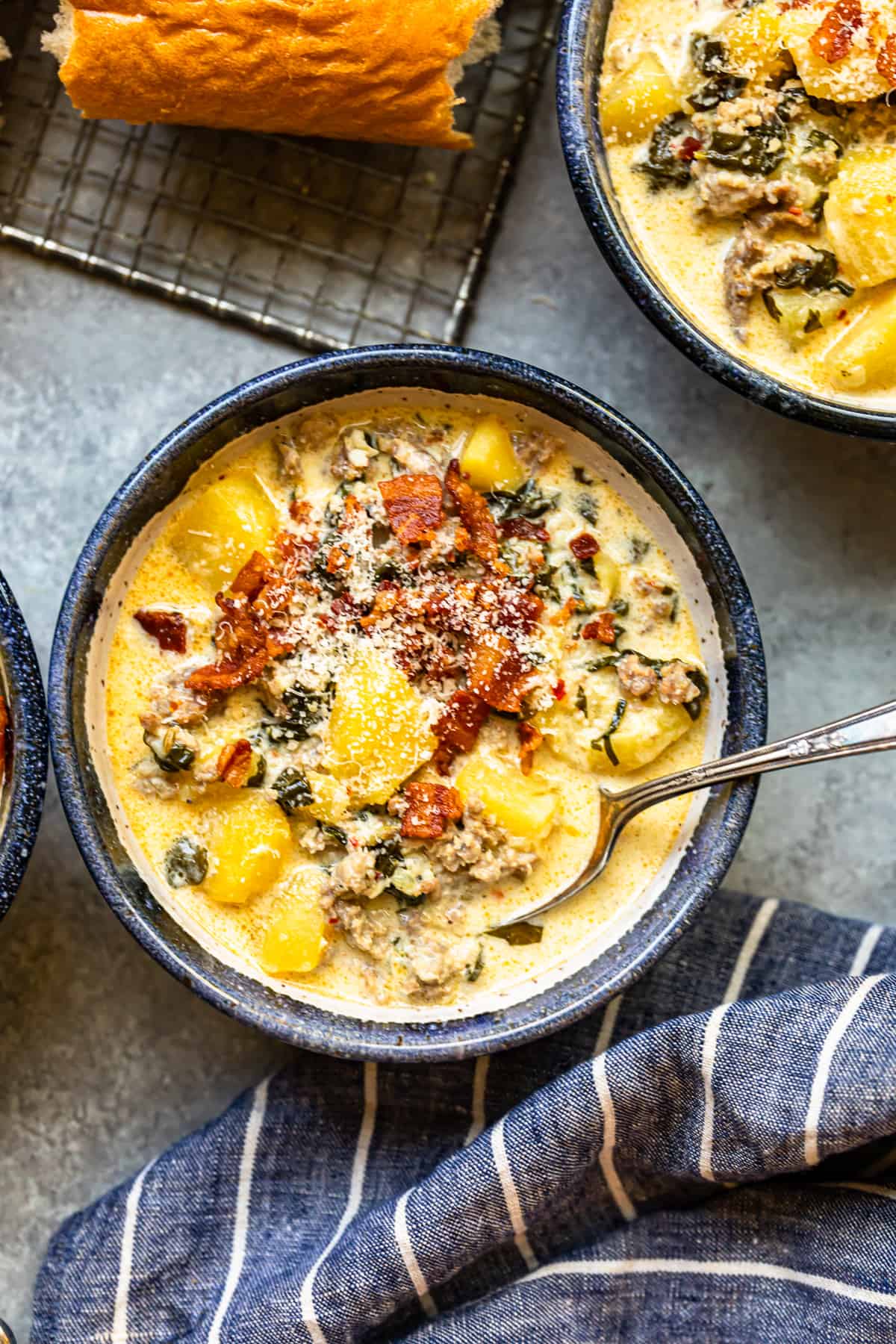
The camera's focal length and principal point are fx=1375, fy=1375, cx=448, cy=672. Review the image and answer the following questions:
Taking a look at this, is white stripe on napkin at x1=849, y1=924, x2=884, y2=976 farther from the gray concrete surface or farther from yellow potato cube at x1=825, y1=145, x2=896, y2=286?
yellow potato cube at x1=825, y1=145, x2=896, y2=286

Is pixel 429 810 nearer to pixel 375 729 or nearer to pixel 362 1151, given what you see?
pixel 375 729

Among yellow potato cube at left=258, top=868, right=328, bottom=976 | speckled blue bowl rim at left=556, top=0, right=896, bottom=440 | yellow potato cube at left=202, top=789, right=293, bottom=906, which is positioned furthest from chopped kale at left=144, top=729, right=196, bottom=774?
speckled blue bowl rim at left=556, top=0, right=896, bottom=440

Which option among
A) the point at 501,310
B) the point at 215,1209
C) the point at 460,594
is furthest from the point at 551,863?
the point at 501,310

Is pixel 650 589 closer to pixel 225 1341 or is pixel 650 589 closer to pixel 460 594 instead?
pixel 460 594

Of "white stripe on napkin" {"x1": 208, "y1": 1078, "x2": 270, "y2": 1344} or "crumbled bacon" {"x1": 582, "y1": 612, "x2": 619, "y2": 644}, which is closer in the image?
"crumbled bacon" {"x1": 582, "y1": 612, "x2": 619, "y2": 644}

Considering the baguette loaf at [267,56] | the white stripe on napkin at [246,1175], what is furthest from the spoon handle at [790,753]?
the baguette loaf at [267,56]
